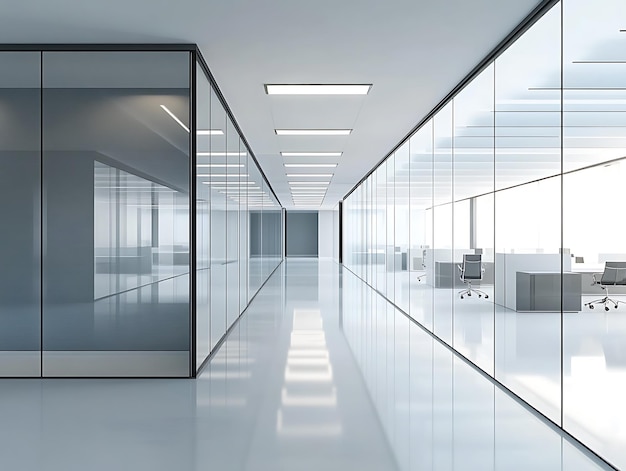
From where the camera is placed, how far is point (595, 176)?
3.70m

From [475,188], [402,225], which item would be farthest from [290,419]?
[402,225]

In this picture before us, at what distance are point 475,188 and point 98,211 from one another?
4.04 m

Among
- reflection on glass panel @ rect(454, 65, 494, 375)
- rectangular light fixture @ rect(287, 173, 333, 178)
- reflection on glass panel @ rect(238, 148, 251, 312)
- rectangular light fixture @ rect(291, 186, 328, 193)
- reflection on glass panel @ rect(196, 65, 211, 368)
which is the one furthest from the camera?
rectangular light fixture @ rect(291, 186, 328, 193)

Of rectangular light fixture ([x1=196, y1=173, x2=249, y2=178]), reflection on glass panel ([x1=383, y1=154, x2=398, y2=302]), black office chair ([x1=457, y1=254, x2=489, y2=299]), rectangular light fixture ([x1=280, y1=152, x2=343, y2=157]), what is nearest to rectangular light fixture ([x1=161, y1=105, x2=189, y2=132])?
rectangular light fixture ([x1=196, y1=173, x2=249, y2=178])

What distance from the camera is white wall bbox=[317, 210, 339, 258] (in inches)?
1446

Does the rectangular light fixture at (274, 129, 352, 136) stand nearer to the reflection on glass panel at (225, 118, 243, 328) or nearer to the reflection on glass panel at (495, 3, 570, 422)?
the reflection on glass panel at (225, 118, 243, 328)

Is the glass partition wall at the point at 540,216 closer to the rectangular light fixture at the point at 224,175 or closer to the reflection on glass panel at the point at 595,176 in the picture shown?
the reflection on glass panel at the point at 595,176

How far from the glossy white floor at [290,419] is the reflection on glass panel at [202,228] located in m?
0.38

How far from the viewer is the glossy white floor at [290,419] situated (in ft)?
11.5

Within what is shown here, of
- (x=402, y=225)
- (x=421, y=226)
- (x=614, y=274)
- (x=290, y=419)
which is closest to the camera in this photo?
(x=614, y=274)

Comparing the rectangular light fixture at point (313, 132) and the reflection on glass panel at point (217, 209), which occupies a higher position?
the rectangular light fixture at point (313, 132)

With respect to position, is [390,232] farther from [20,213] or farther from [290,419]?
[290,419]

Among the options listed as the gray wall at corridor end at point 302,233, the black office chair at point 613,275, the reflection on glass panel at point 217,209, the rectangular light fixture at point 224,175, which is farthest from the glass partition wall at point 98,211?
the gray wall at corridor end at point 302,233

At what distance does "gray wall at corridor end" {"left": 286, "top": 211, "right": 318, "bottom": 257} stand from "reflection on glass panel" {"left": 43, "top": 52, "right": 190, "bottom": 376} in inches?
1362
